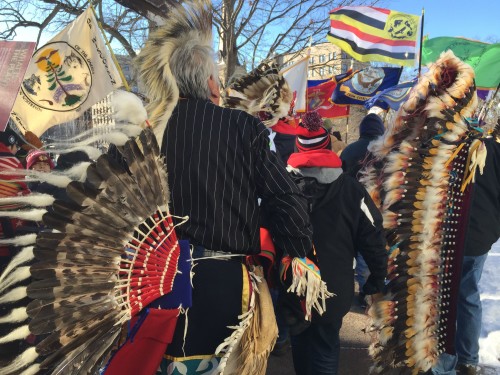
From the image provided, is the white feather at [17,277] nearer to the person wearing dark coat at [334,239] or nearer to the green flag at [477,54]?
the person wearing dark coat at [334,239]

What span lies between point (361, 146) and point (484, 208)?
1.79m

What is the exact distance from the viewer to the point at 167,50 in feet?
6.02

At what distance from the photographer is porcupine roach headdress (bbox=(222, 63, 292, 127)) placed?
339 cm

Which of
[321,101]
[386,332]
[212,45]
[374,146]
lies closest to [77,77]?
[212,45]

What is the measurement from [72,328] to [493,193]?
2921 millimetres

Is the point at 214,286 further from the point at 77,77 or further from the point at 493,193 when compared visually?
the point at 77,77

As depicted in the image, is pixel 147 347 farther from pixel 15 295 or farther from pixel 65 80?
pixel 65 80

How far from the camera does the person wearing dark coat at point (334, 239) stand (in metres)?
2.56

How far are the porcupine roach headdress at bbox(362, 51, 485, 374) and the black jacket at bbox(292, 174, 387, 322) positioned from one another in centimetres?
9

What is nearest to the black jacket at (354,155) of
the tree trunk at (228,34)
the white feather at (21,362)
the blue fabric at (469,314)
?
the blue fabric at (469,314)

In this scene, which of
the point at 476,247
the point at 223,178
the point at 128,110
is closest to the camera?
the point at 128,110

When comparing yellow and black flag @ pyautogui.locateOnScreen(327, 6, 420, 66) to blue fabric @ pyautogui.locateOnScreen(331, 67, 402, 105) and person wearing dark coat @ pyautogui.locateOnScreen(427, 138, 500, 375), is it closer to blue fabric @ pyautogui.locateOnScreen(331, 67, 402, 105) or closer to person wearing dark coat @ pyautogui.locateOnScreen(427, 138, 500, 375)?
blue fabric @ pyautogui.locateOnScreen(331, 67, 402, 105)

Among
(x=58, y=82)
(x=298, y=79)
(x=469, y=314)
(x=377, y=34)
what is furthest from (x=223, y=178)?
(x=377, y=34)

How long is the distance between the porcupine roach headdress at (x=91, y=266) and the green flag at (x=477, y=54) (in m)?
5.31
